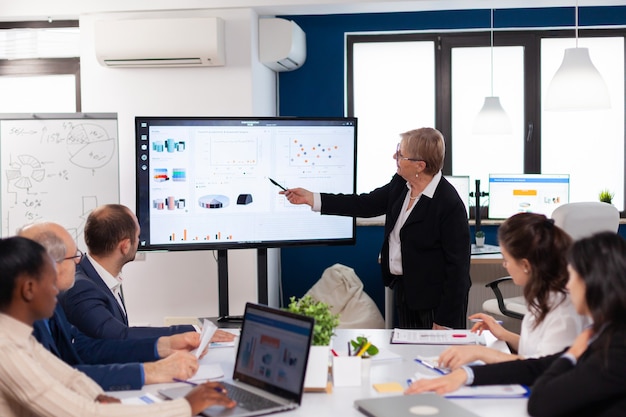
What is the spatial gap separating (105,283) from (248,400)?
95 cm

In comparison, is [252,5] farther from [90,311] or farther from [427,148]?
[90,311]

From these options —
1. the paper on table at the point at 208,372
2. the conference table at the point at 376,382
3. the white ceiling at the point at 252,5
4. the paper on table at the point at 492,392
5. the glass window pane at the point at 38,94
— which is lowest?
the conference table at the point at 376,382

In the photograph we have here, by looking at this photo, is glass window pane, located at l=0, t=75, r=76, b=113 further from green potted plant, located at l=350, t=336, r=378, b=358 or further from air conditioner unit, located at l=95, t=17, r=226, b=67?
green potted plant, located at l=350, t=336, r=378, b=358

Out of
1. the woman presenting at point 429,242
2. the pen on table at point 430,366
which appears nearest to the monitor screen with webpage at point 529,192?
the woman presenting at point 429,242

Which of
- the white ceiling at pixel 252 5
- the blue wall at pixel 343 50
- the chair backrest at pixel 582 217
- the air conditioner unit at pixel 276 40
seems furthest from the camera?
the blue wall at pixel 343 50

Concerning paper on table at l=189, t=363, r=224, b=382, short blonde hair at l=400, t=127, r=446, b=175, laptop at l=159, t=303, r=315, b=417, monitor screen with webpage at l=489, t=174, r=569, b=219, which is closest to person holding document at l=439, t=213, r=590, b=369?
laptop at l=159, t=303, r=315, b=417

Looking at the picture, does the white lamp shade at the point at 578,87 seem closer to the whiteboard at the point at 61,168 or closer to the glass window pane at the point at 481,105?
the glass window pane at the point at 481,105

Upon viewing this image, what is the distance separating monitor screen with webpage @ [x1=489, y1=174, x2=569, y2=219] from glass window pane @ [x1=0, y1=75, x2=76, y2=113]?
10.2 feet

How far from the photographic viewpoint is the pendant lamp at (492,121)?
17.3ft

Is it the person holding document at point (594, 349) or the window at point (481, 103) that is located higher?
the window at point (481, 103)

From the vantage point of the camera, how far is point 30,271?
180cm

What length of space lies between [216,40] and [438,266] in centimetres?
217

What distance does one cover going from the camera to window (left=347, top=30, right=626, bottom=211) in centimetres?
583

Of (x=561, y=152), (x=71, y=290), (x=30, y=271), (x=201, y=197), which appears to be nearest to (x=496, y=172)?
(x=561, y=152)
